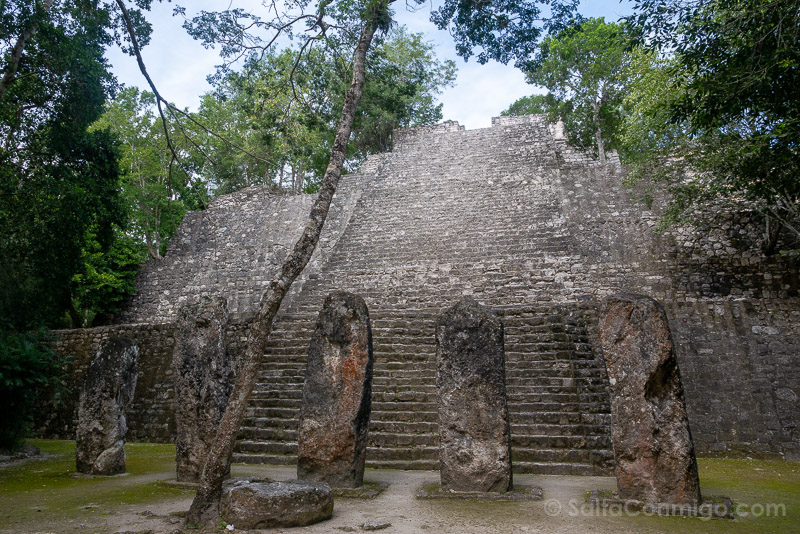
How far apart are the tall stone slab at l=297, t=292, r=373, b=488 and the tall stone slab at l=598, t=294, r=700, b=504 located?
2.38 meters

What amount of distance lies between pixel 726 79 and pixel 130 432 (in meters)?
10.2

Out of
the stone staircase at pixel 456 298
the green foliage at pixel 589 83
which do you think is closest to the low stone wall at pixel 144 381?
the stone staircase at pixel 456 298

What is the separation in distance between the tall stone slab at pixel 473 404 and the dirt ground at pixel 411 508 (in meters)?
→ 0.30

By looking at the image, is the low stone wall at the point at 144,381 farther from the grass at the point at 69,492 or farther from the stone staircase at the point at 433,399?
the stone staircase at the point at 433,399

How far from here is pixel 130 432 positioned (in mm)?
9445

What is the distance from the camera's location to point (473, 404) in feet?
16.4

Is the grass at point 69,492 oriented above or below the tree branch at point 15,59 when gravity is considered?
below

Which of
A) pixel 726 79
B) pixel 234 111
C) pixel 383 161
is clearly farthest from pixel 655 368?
pixel 234 111

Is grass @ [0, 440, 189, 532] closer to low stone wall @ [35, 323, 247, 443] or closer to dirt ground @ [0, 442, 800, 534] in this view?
dirt ground @ [0, 442, 800, 534]

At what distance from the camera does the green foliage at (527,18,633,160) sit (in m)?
20.2

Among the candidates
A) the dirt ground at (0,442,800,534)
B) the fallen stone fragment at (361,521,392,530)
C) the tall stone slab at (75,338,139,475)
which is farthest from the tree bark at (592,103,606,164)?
the fallen stone fragment at (361,521,392,530)

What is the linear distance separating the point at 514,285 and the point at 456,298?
1261 mm

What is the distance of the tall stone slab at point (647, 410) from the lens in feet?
14.3

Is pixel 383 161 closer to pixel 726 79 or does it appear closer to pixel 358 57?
pixel 358 57
